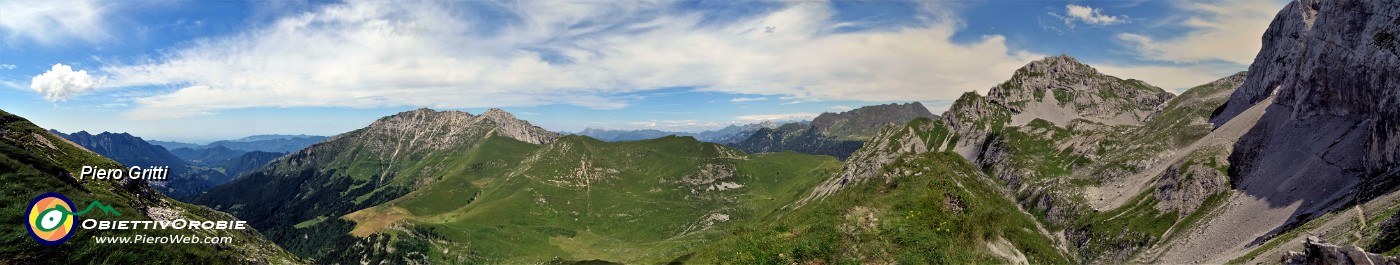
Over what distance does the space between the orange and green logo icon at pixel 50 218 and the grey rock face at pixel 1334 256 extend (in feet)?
437

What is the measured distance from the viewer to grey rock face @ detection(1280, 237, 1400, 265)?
103 ft

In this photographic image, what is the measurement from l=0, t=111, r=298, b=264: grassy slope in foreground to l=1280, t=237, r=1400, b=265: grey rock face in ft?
421

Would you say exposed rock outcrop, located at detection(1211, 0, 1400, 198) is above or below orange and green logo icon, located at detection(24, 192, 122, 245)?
above

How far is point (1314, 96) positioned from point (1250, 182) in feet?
109

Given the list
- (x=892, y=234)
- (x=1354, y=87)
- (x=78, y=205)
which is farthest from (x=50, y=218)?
(x=1354, y=87)

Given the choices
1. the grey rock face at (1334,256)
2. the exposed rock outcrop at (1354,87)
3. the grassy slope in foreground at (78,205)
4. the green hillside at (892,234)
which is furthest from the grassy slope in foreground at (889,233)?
the exposed rock outcrop at (1354,87)

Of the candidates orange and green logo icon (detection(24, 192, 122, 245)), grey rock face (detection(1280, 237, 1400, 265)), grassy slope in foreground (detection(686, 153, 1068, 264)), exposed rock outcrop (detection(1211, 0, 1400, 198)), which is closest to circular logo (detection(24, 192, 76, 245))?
orange and green logo icon (detection(24, 192, 122, 245))

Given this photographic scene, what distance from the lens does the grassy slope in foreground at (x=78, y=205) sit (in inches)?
2813

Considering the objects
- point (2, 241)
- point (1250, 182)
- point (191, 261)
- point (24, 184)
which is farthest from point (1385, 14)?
point (24, 184)

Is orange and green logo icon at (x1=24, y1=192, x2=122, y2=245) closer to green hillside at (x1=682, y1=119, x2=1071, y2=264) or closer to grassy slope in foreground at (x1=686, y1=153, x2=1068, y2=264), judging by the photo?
grassy slope in foreground at (x1=686, y1=153, x2=1068, y2=264)

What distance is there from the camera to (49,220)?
238 feet

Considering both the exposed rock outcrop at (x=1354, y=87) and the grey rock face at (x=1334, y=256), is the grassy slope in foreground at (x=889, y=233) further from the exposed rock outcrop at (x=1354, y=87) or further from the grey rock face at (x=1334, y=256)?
the exposed rock outcrop at (x=1354, y=87)

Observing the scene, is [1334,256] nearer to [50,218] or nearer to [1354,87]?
[50,218]

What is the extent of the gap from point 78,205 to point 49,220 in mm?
16959
